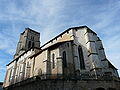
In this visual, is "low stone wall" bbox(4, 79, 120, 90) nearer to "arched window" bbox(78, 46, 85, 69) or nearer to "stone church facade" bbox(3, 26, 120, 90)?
"stone church facade" bbox(3, 26, 120, 90)

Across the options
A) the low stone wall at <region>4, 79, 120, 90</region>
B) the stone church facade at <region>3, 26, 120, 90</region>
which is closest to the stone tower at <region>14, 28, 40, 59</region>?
the stone church facade at <region>3, 26, 120, 90</region>

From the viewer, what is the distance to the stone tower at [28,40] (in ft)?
135

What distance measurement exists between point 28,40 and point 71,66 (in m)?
25.1

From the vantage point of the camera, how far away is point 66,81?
18.0m

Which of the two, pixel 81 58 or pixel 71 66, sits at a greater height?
pixel 81 58

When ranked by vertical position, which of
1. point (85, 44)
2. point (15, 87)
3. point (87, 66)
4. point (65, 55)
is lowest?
point (15, 87)

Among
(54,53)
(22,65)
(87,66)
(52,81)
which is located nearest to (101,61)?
(87,66)

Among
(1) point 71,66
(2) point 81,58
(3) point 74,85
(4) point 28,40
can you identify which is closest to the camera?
(3) point 74,85

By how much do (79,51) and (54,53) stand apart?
5229 millimetres

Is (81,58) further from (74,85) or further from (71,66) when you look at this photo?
(74,85)

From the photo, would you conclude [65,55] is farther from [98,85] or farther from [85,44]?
[98,85]

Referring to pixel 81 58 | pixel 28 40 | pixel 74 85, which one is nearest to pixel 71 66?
pixel 81 58

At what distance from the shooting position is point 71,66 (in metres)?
22.5

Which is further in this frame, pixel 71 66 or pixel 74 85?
pixel 71 66
